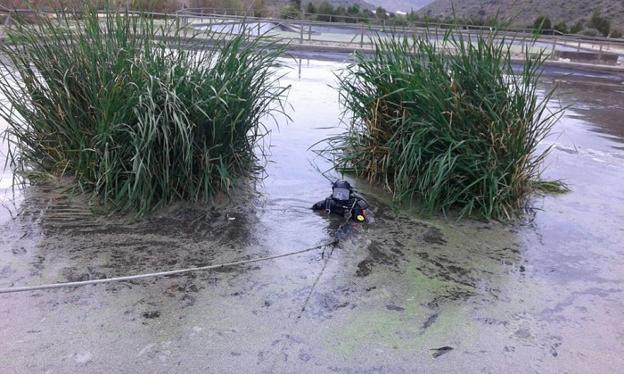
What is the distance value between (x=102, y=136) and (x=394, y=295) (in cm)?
245

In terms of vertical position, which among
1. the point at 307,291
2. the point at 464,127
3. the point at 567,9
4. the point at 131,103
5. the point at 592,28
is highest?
the point at 567,9

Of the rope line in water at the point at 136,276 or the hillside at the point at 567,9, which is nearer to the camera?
the rope line in water at the point at 136,276

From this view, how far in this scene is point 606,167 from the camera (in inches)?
267

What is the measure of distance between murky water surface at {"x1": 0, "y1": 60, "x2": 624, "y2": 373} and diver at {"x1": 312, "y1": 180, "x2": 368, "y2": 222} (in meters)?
0.10

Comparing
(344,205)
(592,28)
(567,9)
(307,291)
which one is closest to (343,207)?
(344,205)

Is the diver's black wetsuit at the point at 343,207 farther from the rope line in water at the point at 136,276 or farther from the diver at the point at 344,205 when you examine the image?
the rope line in water at the point at 136,276

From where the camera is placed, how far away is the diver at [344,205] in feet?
15.1

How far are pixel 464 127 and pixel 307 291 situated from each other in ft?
7.19

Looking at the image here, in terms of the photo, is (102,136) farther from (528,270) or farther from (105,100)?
(528,270)

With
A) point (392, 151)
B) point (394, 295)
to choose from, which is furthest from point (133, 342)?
point (392, 151)

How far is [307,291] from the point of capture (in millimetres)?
3518

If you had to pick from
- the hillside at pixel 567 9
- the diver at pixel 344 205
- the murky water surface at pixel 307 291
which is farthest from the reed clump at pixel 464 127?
the hillside at pixel 567 9

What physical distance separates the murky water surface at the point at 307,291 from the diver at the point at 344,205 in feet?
0.32

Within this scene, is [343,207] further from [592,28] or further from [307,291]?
[592,28]
